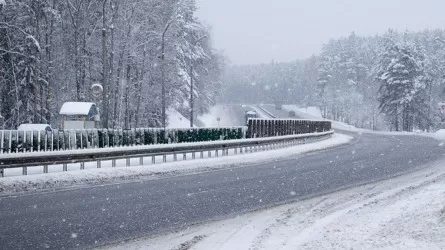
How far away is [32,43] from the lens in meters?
35.1

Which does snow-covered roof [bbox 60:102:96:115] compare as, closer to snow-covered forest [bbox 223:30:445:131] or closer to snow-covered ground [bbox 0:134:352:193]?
snow-covered ground [bbox 0:134:352:193]

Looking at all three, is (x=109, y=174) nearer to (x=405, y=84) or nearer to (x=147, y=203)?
(x=147, y=203)

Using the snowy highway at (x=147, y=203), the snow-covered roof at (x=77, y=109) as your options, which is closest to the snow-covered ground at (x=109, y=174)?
the snowy highway at (x=147, y=203)

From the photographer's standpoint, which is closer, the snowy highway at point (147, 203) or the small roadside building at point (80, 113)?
the snowy highway at point (147, 203)

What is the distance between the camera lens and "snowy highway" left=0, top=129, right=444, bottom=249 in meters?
8.06

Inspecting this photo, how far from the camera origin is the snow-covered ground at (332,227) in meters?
7.23

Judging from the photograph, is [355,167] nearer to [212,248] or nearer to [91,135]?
[91,135]

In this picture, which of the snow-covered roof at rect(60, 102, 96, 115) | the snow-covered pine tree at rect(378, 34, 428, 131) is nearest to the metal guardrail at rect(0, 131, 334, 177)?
the snow-covered roof at rect(60, 102, 96, 115)

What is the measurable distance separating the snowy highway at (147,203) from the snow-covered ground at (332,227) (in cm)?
66

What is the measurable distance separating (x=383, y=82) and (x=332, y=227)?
74.6m

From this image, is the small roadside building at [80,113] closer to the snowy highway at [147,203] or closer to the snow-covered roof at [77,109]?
the snow-covered roof at [77,109]

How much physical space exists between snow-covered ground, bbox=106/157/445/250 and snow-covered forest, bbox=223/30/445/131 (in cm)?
6744

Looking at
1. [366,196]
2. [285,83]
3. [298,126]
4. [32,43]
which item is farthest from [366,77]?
[366,196]

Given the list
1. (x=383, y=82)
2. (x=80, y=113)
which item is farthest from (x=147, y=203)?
(x=383, y=82)
